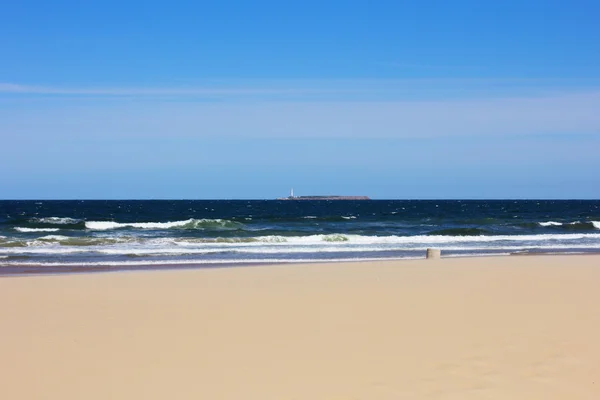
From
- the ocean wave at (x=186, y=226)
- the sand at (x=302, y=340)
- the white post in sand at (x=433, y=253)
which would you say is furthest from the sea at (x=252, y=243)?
the sand at (x=302, y=340)

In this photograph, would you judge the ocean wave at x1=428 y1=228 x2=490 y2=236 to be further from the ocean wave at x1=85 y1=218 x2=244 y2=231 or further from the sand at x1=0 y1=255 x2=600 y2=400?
the sand at x1=0 y1=255 x2=600 y2=400

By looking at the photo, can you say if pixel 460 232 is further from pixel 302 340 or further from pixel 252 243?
pixel 302 340

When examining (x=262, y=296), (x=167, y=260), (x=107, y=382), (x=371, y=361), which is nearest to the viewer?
(x=107, y=382)

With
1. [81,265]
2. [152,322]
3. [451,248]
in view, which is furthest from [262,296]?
[451,248]

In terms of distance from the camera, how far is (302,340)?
20.7 feet

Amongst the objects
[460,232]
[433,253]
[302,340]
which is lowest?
[302,340]

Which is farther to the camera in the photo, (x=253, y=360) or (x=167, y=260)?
(x=167, y=260)

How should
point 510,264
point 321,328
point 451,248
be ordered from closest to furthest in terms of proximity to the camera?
point 321,328 < point 510,264 < point 451,248

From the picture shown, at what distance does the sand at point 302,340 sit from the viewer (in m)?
4.92

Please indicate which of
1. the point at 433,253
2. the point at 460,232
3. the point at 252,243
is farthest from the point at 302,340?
the point at 460,232

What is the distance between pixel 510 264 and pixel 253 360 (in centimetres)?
1016

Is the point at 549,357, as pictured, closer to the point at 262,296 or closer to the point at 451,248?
the point at 262,296

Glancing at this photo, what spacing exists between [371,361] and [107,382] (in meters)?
2.14

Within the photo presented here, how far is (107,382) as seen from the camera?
506cm
